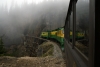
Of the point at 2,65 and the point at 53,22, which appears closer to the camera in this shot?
the point at 2,65

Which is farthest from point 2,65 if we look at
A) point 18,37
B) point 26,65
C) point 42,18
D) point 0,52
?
point 42,18

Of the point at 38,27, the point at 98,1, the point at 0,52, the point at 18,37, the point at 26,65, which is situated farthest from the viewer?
the point at 38,27

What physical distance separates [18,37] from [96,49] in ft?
188

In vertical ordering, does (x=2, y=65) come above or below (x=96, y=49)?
below

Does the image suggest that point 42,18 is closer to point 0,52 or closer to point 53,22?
point 53,22

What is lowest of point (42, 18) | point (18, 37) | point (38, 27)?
point (18, 37)

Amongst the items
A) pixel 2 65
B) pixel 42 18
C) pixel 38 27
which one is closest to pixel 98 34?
pixel 2 65

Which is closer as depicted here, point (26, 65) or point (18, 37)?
point (26, 65)

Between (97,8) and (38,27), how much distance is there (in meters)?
62.1

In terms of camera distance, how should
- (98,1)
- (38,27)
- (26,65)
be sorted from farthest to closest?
(38,27) → (26,65) → (98,1)

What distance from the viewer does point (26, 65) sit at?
8.55 meters

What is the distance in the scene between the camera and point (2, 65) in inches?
343

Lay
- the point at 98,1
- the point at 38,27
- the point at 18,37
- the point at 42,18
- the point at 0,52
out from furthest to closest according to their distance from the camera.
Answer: the point at 42,18
the point at 38,27
the point at 18,37
the point at 0,52
the point at 98,1

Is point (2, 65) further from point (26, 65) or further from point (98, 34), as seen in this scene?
point (98, 34)
